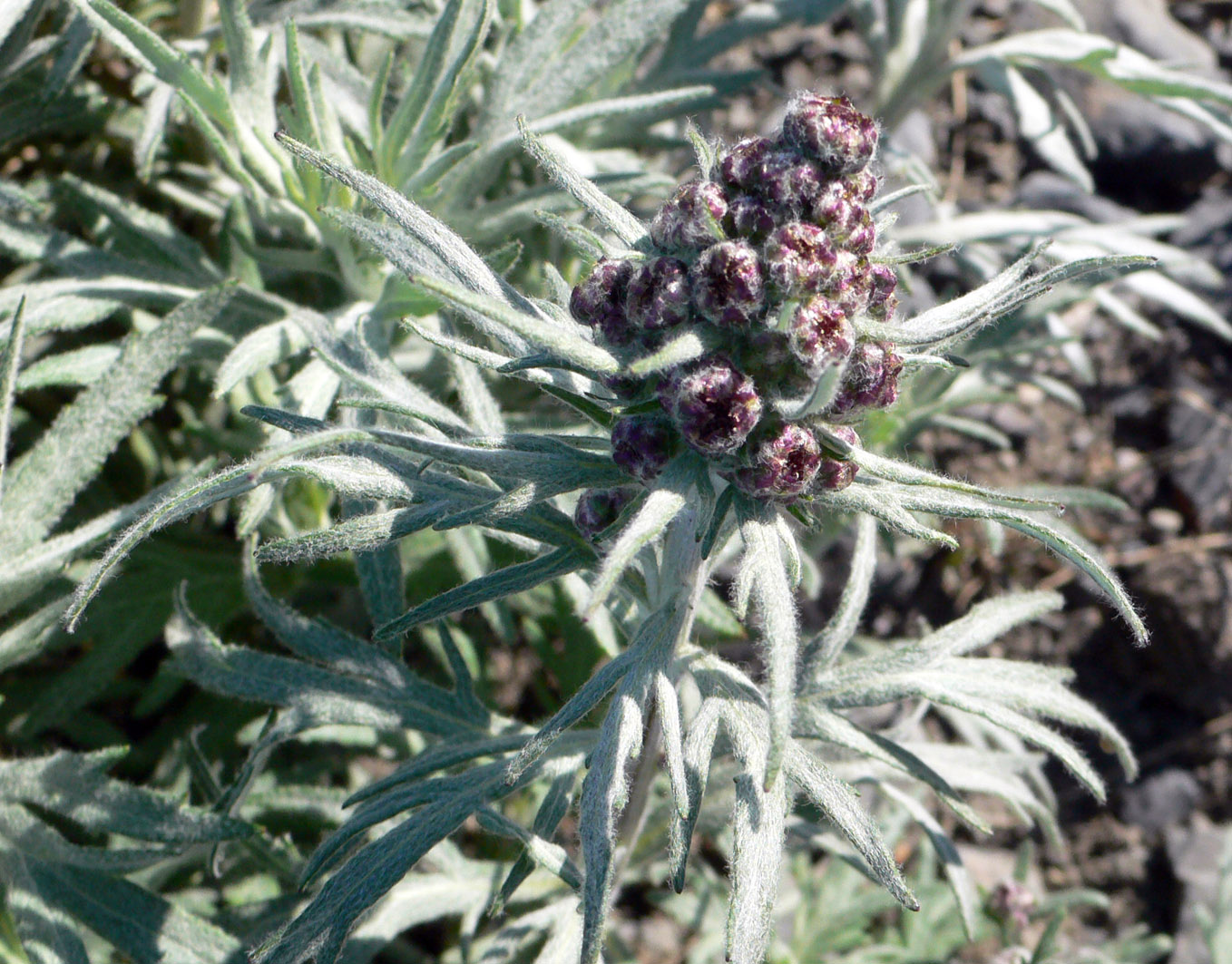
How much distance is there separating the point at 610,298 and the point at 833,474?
0.46m

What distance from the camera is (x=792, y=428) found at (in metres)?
1.71

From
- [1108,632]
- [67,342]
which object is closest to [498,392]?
[67,342]

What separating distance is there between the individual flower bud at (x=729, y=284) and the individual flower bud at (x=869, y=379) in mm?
182

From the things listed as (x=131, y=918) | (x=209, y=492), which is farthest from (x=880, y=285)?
(x=131, y=918)

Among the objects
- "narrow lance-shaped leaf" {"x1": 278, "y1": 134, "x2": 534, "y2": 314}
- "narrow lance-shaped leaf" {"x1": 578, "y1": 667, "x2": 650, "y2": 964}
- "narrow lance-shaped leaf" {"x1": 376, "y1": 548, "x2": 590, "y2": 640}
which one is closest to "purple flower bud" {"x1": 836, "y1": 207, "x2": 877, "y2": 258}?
"narrow lance-shaped leaf" {"x1": 278, "y1": 134, "x2": 534, "y2": 314}

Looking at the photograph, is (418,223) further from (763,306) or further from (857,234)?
(857,234)

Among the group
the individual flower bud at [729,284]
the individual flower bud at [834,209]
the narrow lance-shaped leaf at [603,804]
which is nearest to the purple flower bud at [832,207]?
the individual flower bud at [834,209]

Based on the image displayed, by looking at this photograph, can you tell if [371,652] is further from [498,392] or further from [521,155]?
[521,155]

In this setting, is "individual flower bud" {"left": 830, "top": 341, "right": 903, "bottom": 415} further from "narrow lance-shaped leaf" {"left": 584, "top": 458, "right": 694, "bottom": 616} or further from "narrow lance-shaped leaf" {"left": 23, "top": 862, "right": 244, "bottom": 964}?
"narrow lance-shaped leaf" {"left": 23, "top": 862, "right": 244, "bottom": 964}

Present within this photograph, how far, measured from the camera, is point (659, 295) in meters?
1.69

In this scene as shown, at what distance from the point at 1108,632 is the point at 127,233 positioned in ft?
13.5

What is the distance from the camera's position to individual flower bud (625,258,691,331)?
168cm

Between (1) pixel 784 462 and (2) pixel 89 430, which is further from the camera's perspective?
(2) pixel 89 430

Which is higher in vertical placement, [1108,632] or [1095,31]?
[1095,31]
